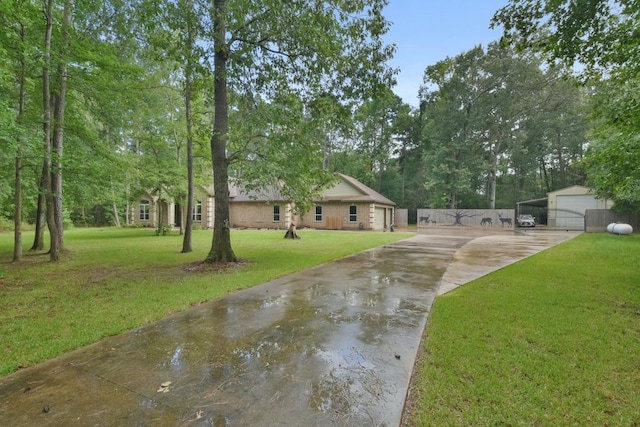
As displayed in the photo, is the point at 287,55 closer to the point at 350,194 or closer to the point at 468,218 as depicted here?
the point at 350,194

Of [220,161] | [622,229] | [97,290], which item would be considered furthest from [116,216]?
[622,229]

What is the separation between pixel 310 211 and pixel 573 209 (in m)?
22.7

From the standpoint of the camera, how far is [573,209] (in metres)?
27.1

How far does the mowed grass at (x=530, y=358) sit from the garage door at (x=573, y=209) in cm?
2612

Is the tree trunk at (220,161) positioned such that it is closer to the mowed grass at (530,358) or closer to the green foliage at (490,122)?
the mowed grass at (530,358)

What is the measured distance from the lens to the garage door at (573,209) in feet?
86.1

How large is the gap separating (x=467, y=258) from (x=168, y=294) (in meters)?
8.49

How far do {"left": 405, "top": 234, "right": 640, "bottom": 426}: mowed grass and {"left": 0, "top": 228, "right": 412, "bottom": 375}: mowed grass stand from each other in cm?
379


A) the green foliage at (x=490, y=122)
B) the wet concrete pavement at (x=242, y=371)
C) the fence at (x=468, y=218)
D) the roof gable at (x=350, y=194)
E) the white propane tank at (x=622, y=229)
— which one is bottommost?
the wet concrete pavement at (x=242, y=371)

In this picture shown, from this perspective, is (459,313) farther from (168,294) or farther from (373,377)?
(168,294)

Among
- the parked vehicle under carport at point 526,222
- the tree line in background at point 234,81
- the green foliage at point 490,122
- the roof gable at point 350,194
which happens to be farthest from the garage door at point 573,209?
Answer: the tree line in background at point 234,81

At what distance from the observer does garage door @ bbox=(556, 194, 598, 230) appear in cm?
2625

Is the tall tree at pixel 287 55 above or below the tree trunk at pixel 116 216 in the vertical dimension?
above

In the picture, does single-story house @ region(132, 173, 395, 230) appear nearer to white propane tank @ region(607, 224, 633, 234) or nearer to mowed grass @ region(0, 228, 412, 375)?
mowed grass @ region(0, 228, 412, 375)
